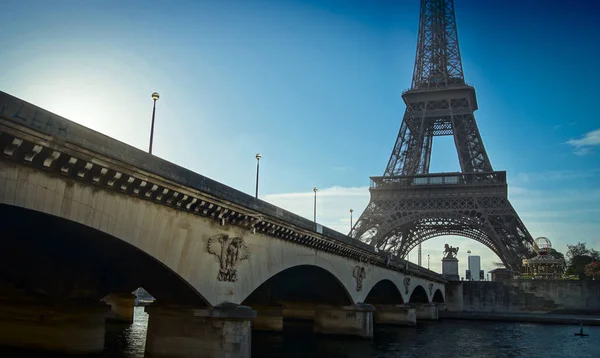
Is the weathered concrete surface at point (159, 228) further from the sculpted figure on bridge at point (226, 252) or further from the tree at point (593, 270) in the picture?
the tree at point (593, 270)

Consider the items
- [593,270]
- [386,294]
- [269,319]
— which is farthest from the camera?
[593,270]

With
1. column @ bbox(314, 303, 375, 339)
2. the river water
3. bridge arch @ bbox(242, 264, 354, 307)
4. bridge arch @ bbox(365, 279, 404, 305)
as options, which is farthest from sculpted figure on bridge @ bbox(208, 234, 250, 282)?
bridge arch @ bbox(365, 279, 404, 305)

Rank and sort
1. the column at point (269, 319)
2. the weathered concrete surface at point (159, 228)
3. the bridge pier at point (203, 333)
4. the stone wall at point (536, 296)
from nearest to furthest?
the weathered concrete surface at point (159, 228) < the bridge pier at point (203, 333) < the column at point (269, 319) < the stone wall at point (536, 296)

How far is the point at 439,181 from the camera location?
8244cm

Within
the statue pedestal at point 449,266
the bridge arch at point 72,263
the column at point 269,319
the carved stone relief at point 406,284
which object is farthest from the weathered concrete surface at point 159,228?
the statue pedestal at point 449,266

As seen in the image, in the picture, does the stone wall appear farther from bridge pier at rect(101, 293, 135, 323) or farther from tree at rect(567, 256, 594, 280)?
bridge pier at rect(101, 293, 135, 323)

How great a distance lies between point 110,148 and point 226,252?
7.57 meters

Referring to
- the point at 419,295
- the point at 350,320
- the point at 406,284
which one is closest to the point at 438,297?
the point at 419,295

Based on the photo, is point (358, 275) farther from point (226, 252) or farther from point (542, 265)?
point (542, 265)

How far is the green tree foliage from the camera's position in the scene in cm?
10166

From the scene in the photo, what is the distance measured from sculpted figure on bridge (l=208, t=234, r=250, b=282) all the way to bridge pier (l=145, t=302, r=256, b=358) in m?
1.23

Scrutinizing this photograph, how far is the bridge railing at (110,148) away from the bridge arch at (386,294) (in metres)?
30.1

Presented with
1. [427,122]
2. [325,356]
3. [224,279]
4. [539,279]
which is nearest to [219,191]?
[224,279]

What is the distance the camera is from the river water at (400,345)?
102 ft
